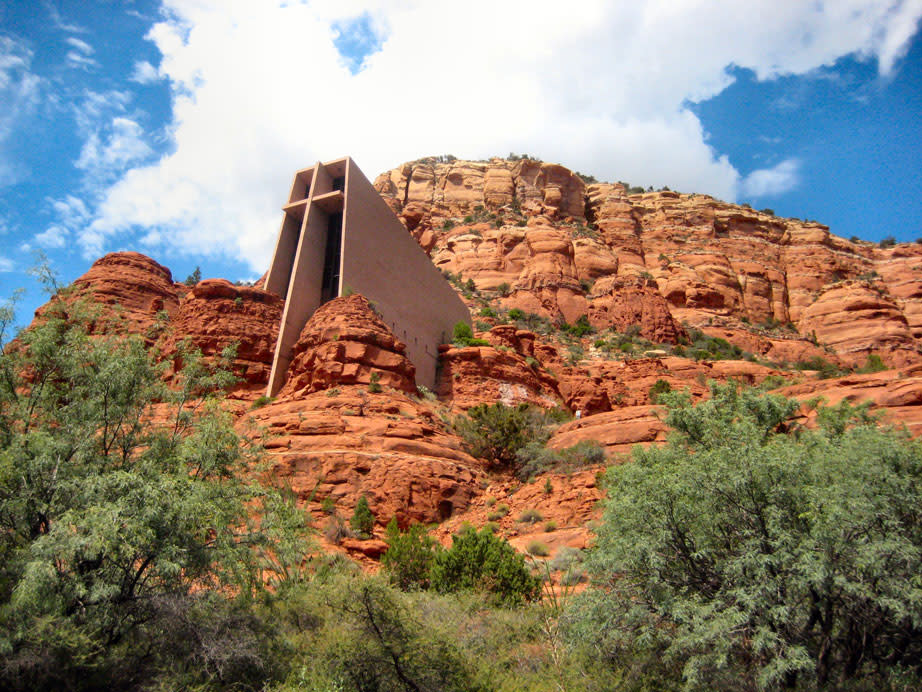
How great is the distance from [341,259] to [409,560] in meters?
14.1

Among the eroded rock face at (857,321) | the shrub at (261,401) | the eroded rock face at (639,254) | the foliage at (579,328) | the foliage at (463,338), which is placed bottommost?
the shrub at (261,401)

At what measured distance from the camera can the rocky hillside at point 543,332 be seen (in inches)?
691

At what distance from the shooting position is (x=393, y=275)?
2938cm

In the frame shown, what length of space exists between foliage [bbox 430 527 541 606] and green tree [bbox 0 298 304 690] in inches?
141

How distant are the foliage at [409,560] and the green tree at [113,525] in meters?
3.32

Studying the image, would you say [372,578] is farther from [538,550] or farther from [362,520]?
[362,520]

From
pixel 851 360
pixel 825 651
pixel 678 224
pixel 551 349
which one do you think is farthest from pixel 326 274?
pixel 678 224

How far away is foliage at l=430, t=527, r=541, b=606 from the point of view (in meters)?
12.6

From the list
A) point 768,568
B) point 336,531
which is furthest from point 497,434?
point 768,568

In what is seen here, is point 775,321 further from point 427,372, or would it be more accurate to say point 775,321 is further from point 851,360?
point 427,372

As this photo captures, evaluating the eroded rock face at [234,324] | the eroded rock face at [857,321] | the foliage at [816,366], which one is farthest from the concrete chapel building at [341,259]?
the eroded rock face at [857,321]

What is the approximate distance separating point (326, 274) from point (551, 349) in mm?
16249

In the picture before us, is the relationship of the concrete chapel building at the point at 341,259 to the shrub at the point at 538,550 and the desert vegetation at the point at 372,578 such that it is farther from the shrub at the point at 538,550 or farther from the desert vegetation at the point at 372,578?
the desert vegetation at the point at 372,578

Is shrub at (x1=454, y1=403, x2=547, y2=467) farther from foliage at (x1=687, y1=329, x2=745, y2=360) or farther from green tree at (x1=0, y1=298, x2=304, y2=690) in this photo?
foliage at (x1=687, y1=329, x2=745, y2=360)
